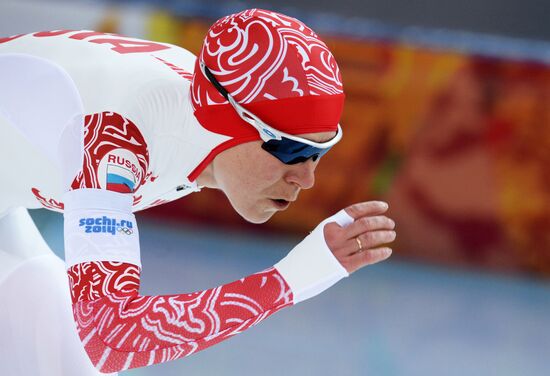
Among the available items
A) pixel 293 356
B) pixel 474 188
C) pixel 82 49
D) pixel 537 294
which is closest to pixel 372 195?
pixel 474 188

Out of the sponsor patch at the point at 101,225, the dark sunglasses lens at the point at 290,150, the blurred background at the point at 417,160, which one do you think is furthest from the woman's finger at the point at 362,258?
the blurred background at the point at 417,160

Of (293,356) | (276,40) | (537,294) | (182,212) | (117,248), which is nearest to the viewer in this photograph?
(117,248)

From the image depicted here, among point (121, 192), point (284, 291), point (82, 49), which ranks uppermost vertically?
point (82, 49)

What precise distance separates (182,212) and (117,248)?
431cm

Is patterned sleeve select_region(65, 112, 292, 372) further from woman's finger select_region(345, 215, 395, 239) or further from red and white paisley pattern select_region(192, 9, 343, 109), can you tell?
red and white paisley pattern select_region(192, 9, 343, 109)

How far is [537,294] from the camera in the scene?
229 inches

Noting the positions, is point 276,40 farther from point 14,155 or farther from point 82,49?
point 14,155

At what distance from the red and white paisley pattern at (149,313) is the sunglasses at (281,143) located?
12.3 inches

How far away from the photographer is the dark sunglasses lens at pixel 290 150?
2211mm

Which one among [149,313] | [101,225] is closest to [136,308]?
[149,313]

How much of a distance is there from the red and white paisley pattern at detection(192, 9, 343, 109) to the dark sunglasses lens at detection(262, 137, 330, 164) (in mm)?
102

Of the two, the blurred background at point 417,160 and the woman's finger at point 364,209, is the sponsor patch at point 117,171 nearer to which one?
the woman's finger at point 364,209

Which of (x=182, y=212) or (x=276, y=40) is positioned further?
(x=182, y=212)

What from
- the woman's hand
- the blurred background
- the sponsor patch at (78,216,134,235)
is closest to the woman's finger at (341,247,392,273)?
the woman's hand
